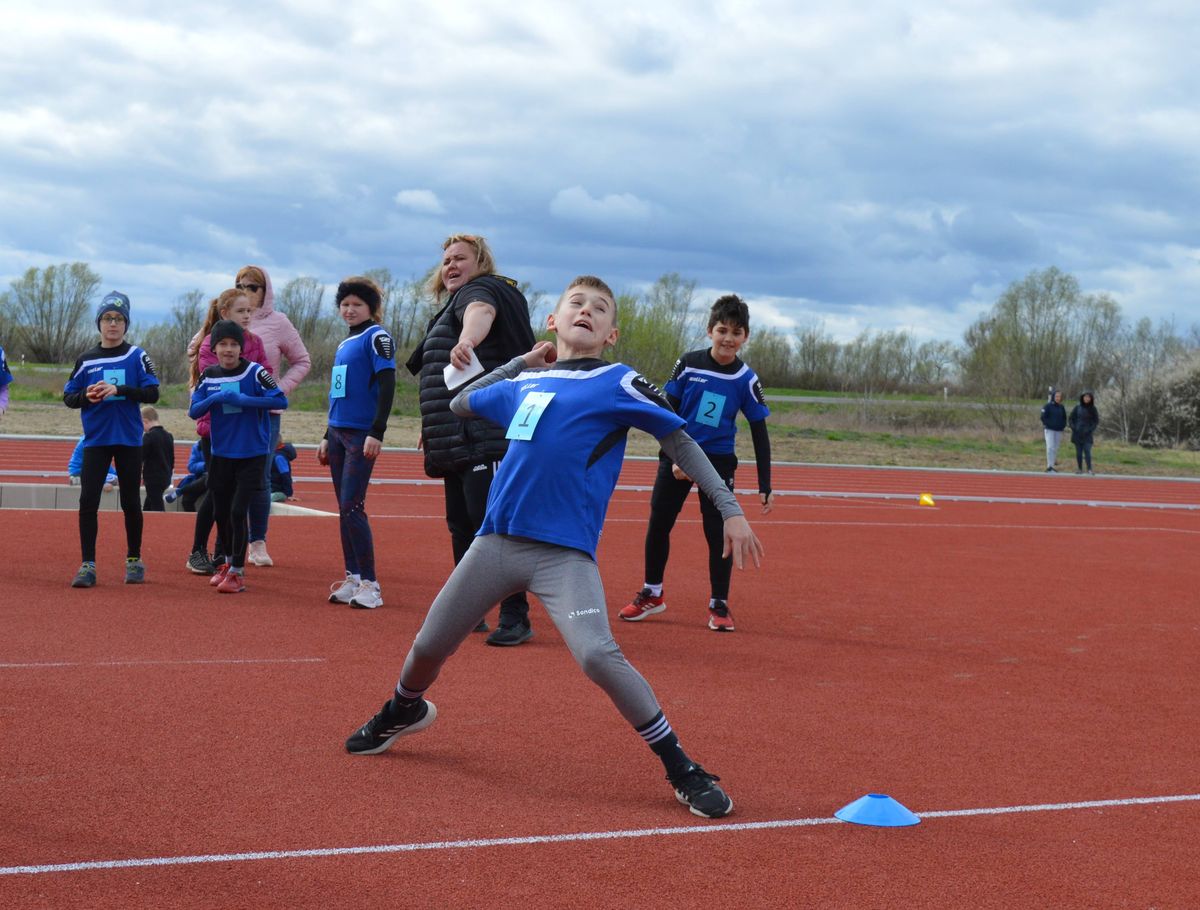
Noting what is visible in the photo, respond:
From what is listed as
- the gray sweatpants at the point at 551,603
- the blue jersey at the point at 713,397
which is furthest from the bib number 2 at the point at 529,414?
the blue jersey at the point at 713,397

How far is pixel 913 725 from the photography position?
5.81 m

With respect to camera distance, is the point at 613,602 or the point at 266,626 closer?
the point at 266,626

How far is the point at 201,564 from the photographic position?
9.35 m

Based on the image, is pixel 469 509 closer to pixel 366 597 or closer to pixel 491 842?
pixel 366 597

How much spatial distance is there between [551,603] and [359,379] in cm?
400

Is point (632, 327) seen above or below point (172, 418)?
above

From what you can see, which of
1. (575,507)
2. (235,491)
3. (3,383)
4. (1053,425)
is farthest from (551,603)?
(1053,425)

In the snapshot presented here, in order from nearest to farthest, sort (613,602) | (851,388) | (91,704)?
(91,704) → (613,602) → (851,388)

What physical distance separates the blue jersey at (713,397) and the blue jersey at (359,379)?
1779 millimetres

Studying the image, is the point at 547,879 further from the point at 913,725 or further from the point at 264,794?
the point at 913,725

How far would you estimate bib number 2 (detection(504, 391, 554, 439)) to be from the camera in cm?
445

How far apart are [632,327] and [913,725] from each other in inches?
2418

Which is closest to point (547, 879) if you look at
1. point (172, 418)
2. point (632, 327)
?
point (172, 418)

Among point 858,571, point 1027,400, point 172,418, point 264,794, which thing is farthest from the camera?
point 1027,400
